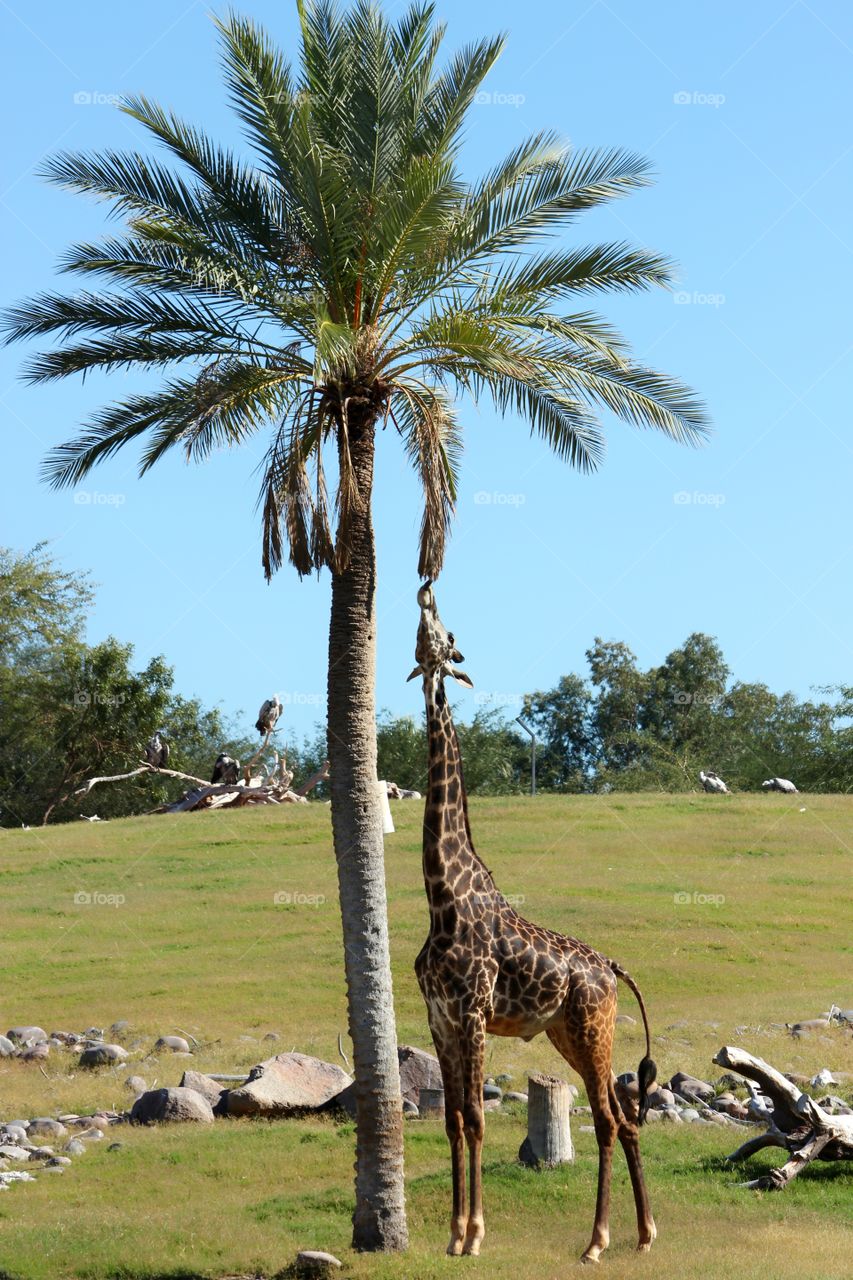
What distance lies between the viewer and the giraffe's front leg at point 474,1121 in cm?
1355

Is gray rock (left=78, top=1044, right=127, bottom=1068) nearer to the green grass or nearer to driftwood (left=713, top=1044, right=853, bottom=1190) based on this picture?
the green grass

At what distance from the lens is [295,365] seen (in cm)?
1623

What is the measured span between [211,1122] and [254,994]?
8689mm

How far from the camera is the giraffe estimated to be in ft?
44.7

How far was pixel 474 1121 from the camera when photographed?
44.4ft

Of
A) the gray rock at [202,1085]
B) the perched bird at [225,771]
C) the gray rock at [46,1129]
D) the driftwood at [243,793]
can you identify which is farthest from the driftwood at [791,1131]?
the perched bird at [225,771]

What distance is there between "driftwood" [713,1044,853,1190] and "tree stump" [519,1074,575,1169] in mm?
1907

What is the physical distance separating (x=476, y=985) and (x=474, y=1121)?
4.00 ft

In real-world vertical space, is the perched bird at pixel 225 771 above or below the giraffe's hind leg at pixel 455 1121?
above

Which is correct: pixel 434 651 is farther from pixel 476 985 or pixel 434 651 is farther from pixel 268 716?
pixel 268 716

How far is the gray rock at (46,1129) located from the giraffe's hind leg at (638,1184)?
29.8ft

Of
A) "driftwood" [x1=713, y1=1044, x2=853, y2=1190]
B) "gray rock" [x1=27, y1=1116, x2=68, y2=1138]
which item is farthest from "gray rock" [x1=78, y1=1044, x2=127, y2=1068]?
"driftwood" [x1=713, y1=1044, x2=853, y2=1190]

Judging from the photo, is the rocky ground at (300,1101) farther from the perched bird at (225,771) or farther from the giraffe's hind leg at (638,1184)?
the perched bird at (225,771)

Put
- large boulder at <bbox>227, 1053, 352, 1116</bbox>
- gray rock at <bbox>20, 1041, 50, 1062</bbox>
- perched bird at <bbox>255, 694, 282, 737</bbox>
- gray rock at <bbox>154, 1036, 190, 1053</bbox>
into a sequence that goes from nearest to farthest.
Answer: large boulder at <bbox>227, 1053, 352, 1116</bbox> < gray rock at <bbox>20, 1041, 50, 1062</bbox> < gray rock at <bbox>154, 1036, 190, 1053</bbox> < perched bird at <bbox>255, 694, 282, 737</bbox>
